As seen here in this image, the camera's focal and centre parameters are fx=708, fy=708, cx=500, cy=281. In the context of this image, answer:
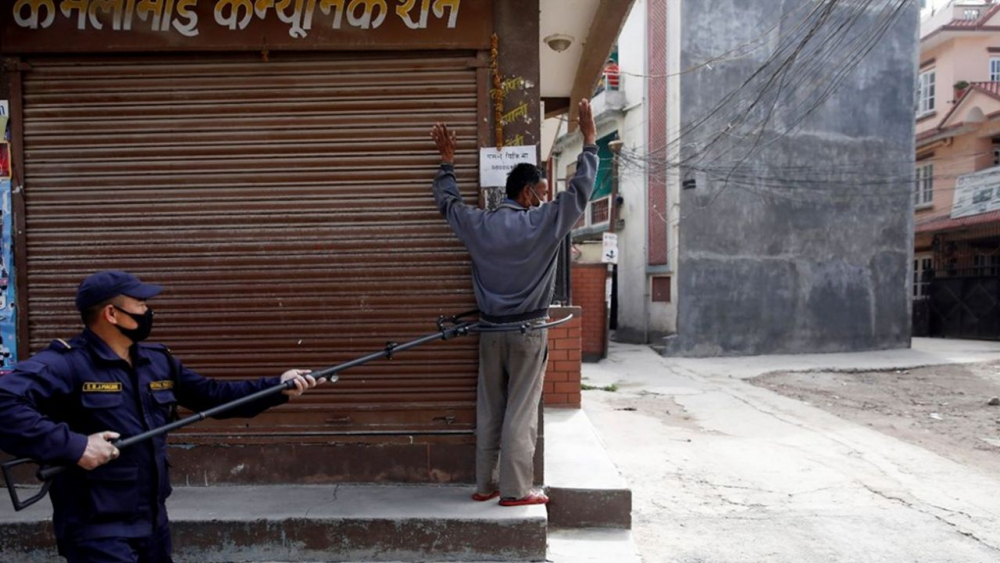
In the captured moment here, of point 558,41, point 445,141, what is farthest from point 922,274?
point 445,141

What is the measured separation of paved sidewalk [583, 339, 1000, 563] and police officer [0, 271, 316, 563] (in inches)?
107

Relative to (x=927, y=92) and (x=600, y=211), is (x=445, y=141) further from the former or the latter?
(x=927, y=92)

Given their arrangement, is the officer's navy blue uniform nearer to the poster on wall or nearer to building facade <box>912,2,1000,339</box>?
the poster on wall

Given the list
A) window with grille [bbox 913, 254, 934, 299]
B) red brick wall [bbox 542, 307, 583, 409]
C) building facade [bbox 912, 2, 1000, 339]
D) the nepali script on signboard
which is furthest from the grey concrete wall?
red brick wall [bbox 542, 307, 583, 409]

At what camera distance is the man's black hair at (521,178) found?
3.76 m

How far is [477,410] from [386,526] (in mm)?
786

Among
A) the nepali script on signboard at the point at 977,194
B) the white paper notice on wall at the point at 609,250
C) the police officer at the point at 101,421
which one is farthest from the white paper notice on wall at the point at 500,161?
the nepali script on signboard at the point at 977,194

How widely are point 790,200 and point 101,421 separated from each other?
53.9 feet

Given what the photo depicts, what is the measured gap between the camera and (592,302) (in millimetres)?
14453

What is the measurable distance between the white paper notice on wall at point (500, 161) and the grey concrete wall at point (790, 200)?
1275 cm

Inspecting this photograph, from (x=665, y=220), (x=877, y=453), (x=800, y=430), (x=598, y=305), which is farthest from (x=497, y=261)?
(x=665, y=220)

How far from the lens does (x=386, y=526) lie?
364 cm

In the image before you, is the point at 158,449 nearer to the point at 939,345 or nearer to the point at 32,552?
the point at 32,552

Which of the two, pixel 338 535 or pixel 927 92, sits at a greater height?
pixel 927 92
